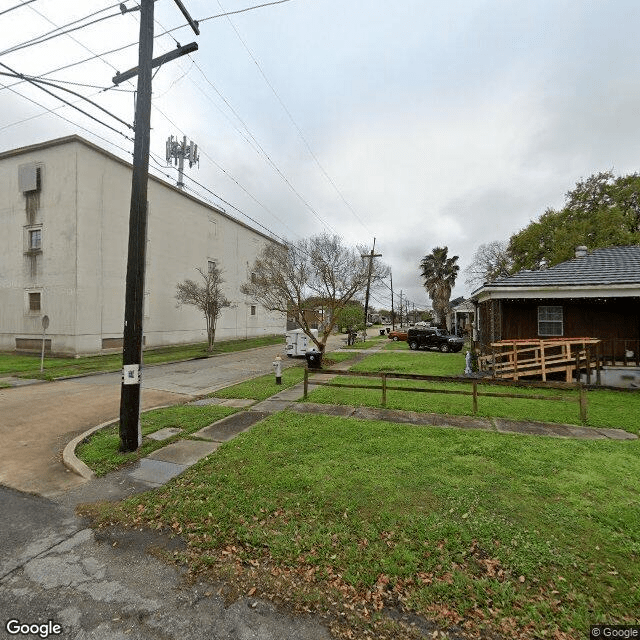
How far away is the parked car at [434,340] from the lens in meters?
22.6

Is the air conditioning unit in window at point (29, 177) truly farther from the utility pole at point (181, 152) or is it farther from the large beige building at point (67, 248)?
the utility pole at point (181, 152)

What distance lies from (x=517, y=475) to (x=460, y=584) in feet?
8.12

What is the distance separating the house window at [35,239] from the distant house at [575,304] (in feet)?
85.8

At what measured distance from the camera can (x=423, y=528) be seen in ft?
11.3

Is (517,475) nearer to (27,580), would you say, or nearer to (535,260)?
(27,580)

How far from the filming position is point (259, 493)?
414cm

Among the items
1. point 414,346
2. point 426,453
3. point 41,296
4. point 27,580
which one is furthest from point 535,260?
point 41,296

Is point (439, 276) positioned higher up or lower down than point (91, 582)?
higher up

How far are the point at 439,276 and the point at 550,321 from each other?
3008 cm

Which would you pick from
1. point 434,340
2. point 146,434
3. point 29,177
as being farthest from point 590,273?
point 29,177

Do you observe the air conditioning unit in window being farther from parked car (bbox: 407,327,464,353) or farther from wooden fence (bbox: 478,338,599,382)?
wooden fence (bbox: 478,338,599,382)

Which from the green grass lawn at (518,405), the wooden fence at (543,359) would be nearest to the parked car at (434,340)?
the wooden fence at (543,359)

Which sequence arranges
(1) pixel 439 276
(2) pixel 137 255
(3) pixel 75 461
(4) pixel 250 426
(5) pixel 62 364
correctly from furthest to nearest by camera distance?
1. (1) pixel 439 276
2. (5) pixel 62 364
3. (4) pixel 250 426
4. (2) pixel 137 255
5. (3) pixel 75 461

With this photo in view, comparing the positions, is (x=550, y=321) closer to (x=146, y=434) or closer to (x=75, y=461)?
(x=146, y=434)
